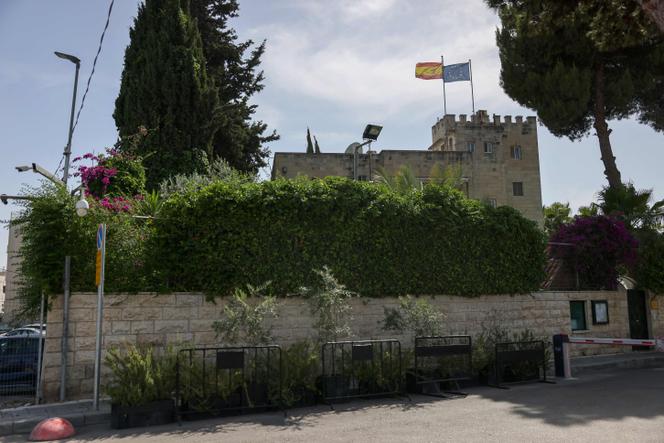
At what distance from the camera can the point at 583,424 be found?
296 inches

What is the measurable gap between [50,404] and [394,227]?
7.98 m

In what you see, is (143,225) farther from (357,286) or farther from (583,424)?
A: (583,424)

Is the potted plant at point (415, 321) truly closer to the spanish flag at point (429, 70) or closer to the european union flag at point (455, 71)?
the spanish flag at point (429, 70)

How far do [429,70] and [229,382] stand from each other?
35567 millimetres

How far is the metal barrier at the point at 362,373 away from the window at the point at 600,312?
9.23 meters

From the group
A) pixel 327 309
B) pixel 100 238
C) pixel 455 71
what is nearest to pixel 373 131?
pixel 327 309

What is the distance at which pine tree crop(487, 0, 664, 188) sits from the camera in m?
23.8

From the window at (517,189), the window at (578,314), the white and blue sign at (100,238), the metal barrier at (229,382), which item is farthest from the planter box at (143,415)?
the window at (517,189)

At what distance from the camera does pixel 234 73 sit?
26.0m

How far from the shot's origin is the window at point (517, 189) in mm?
46531

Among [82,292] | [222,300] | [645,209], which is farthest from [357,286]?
[645,209]

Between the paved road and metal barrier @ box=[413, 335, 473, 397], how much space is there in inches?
23.1

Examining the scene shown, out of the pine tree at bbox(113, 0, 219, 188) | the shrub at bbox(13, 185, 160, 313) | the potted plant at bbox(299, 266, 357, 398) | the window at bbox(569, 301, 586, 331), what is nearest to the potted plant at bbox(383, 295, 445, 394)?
the potted plant at bbox(299, 266, 357, 398)

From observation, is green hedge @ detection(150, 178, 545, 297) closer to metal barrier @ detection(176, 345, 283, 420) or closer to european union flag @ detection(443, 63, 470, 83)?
metal barrier @ detection(176, 345, 283, 420)
